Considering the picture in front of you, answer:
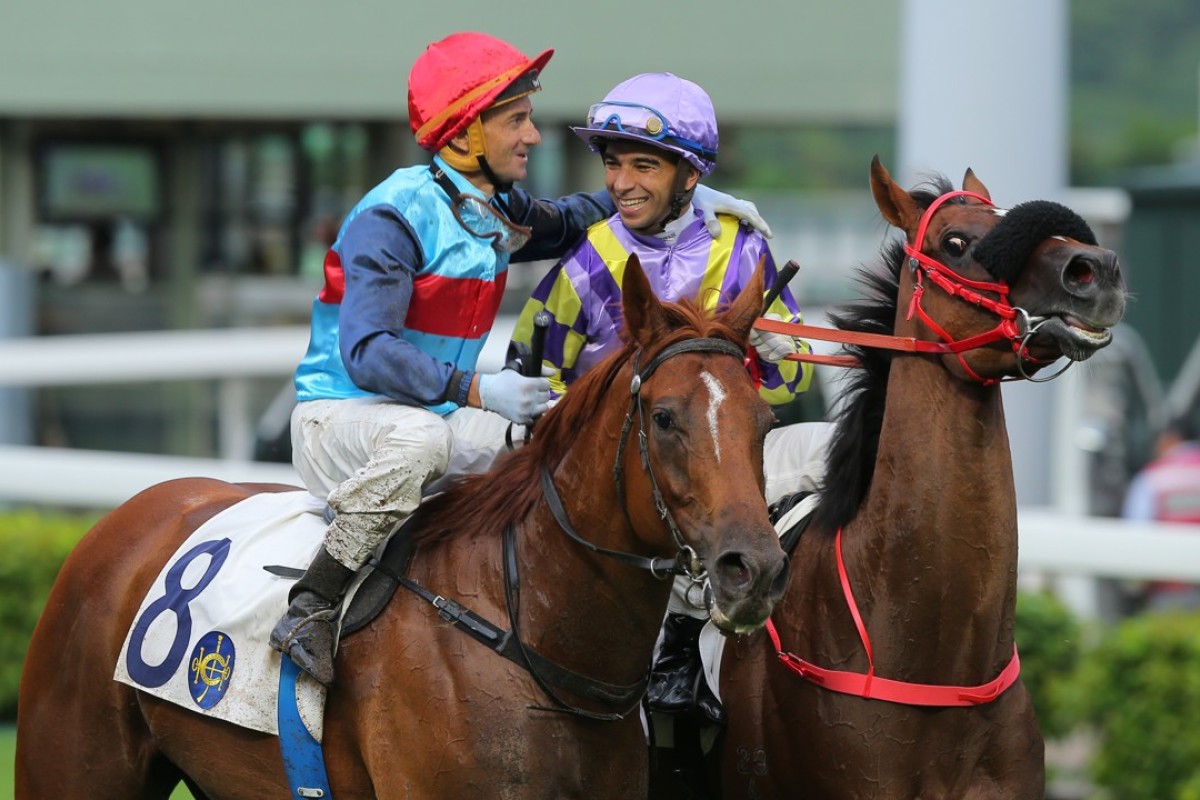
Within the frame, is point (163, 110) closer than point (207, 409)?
Yes

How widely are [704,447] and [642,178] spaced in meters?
1.16

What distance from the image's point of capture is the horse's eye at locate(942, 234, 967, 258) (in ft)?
12.5

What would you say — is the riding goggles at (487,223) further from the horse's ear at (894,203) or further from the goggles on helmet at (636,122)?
the horse's ear at (894,203)

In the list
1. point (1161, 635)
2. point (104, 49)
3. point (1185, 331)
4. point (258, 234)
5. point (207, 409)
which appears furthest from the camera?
point (1185, 331)

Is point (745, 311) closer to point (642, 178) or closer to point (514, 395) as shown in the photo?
point (514, 395)

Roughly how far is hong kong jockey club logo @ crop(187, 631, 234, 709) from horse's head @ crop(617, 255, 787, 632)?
1131mm

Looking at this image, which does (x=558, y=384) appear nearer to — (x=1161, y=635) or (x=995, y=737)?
(x=995, y=737)

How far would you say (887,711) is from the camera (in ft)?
12.6

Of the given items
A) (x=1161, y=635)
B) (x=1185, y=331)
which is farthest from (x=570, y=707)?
(x=1185, y=331)

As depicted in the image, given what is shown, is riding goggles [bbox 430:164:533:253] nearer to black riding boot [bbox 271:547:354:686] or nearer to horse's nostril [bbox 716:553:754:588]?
black riding boot [bbox 271:547:354:686]

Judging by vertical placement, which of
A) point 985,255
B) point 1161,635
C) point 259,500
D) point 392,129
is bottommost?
point 1161,635

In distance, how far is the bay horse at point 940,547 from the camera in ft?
12.2

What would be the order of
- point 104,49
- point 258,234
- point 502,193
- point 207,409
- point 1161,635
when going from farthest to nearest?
1. point 258,234
2. point 207,409
3. point 104,49
4. point 1161,635
5. point 502,193

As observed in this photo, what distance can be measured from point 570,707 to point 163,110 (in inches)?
352
